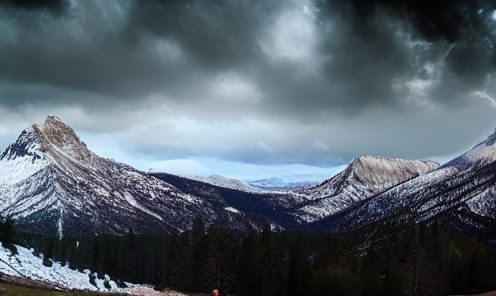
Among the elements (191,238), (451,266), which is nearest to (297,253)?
(191,238)

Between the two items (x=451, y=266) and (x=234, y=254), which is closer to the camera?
(x=234, y=254)

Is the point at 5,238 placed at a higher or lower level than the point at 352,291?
higher

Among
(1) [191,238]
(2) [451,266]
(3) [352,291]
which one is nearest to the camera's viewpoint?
(3) [352,291]

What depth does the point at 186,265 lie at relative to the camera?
125m

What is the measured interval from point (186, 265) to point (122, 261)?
197 feet

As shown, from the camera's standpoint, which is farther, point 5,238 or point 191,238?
point 191,238

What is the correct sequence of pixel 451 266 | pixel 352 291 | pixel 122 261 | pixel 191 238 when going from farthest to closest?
pixel 122 261 → pixel 451 266 → pixel 191 238 → pixel 352 291

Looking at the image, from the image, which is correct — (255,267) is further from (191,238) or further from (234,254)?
(191,238)

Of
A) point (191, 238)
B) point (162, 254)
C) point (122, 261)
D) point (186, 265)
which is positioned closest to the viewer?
point (186, 265)

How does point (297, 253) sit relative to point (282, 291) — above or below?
above

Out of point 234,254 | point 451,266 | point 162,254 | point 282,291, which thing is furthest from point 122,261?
point 451,266

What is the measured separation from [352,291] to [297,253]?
15.3 meters

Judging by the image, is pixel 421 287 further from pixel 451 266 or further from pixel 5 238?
pixel 5 238

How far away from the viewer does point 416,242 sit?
10744cm
